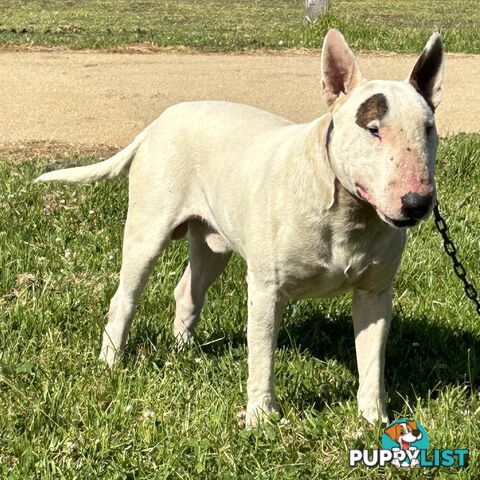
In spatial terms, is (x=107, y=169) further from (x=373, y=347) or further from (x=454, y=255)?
(x=454, y=255)

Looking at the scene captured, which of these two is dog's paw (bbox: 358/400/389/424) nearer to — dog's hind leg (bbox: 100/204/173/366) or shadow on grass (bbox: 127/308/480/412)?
shadow on grass (bbox: 127/308/480/412)

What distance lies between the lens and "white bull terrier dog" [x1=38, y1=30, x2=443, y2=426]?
9.88 feet

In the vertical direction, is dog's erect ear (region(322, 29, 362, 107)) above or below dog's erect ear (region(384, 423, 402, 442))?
above

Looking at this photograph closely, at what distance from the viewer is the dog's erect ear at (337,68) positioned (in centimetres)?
328

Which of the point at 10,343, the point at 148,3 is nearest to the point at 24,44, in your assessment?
the point at 10,343

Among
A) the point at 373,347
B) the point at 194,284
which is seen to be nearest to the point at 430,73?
the point at 373,347

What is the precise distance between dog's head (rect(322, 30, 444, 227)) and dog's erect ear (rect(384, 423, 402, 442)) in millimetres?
1010

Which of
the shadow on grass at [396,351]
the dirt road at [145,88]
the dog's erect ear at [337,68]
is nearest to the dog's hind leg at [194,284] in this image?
the shadow on grass at [396,351]

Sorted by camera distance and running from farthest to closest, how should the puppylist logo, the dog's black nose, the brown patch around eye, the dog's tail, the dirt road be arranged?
the dirt road → the dog's tail → the puppylist logo → the brown patch around eye → the dog's black nose

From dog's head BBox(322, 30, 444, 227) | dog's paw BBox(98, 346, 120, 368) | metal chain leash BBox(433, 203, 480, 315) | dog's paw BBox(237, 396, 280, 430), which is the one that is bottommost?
dog's paw BBox(98, 346, 120, 368)

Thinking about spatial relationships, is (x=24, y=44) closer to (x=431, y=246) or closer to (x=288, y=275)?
(x=431, y=246)

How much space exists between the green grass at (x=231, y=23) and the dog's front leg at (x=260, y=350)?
2626 millimetres

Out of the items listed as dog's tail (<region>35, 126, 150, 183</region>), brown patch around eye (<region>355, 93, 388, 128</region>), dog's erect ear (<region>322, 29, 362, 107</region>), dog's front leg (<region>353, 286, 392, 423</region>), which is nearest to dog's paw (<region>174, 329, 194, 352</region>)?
dog's tail (<region>35, 126, 150, 183</region>)

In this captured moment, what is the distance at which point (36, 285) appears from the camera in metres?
4.96
